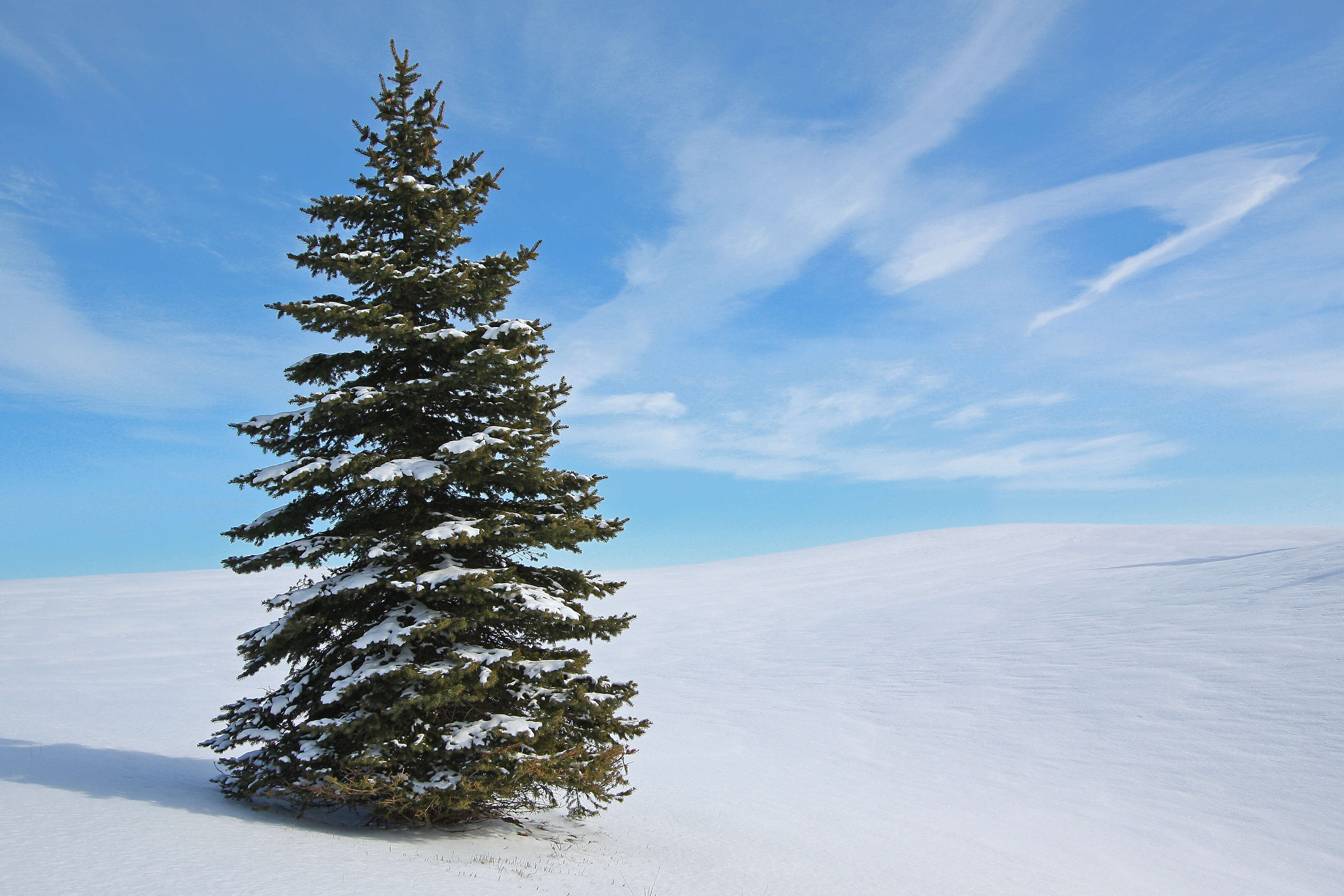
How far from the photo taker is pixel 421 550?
26.8 feet

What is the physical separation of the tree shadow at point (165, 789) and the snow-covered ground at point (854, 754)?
70 millimetres

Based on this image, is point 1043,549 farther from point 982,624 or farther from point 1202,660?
point 1202,660

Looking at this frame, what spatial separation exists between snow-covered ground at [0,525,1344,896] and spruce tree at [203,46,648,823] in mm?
780

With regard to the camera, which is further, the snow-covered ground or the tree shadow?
the tree shadow

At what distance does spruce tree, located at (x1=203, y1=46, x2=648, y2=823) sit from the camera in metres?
7.28

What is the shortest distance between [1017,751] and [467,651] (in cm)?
1233

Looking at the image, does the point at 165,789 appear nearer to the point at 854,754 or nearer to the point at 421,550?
the point at 421,550

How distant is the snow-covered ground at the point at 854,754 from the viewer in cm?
667

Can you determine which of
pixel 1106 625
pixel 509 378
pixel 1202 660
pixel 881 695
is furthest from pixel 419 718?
pixel 1106 625

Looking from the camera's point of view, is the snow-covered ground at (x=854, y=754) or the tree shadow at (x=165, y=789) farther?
the tree shadow at (x=165, y=789)

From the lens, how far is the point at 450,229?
8.92m

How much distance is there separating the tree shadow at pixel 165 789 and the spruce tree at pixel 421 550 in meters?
0.24

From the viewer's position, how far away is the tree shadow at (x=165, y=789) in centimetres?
747

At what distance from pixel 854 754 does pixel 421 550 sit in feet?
35.7
